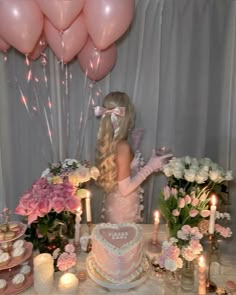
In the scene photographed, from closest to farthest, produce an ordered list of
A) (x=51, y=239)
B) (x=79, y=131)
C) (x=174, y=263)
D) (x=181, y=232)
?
(x=174, y=263) → (x=181, y=232) → (x=51, y=239) → (x=79, y=131)

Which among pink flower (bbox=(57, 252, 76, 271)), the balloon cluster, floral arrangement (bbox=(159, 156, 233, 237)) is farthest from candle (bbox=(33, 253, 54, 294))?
the balloon cluster

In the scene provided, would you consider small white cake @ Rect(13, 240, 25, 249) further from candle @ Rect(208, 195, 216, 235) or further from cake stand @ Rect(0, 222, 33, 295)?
candle @ Rect(208, 195, 216, 235)

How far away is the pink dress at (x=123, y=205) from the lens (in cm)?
170

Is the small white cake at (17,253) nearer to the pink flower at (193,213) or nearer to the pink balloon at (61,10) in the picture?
the pink flower at (193,213)

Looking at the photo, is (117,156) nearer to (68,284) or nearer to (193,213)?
(193,213)

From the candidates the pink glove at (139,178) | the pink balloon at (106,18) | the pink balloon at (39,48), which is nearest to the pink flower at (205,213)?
the pink glove at (139,178)

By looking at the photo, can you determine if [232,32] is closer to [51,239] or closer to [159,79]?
[159,79]

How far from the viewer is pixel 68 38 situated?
1.49m

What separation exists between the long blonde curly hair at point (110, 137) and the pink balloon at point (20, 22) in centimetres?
48

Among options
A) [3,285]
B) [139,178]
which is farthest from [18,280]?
[139,178]

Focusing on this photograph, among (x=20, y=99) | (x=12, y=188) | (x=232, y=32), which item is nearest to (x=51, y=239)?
(x=12, y=188)

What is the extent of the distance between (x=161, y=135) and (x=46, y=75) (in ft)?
2.56

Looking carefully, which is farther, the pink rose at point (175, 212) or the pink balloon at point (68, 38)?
the pink balloon at point (68, 38)

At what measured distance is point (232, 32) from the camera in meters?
1.80
